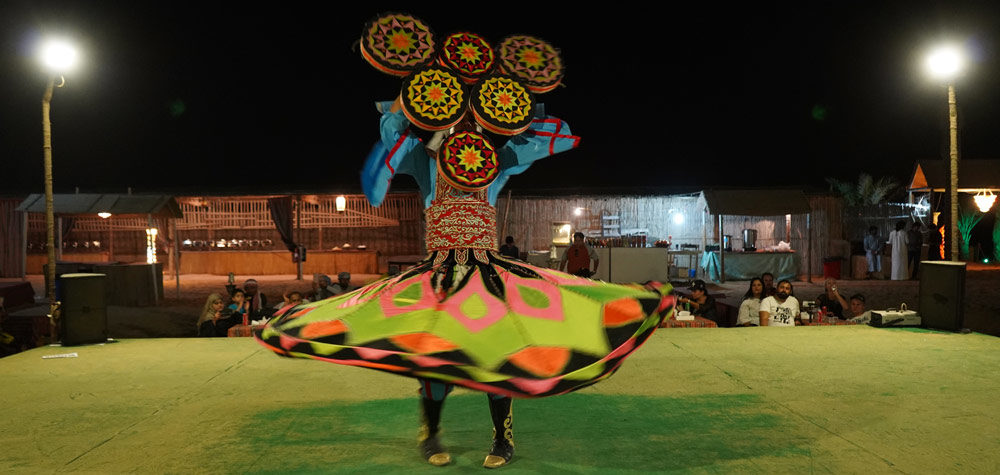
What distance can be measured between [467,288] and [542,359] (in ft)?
1.80

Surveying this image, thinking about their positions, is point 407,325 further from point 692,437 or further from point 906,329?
point 906,329

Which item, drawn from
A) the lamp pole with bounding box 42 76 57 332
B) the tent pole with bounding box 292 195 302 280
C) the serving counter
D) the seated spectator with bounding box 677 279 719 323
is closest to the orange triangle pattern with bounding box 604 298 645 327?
the seated spectator with bounding box 677 279 719 323

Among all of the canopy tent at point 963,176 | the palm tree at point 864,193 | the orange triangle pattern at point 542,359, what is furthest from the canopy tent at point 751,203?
the orange triangle pattern at point 542,359

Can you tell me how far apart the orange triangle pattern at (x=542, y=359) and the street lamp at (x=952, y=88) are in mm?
6659

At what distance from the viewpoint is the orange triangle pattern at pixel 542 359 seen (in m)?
2.38

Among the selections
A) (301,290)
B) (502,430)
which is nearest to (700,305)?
(502,430)

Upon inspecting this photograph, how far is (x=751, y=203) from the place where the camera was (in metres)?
16.0

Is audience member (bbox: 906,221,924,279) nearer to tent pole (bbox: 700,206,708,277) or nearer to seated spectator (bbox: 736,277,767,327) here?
tent pole (bbox: 700,206,708,277)

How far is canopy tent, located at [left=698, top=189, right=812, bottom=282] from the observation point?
1580cm

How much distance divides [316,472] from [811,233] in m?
18.0


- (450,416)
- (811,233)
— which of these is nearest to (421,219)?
(811,233)

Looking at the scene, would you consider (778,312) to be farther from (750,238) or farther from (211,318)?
(750,238)

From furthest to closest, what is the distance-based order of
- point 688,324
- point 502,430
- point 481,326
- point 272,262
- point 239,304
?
point 272,262 < point 239,304 < point 688,324 < point 502,430 < point 481,326

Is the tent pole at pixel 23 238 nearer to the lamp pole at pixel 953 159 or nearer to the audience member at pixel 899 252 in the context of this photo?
the lamp pole at pixel 953 159
